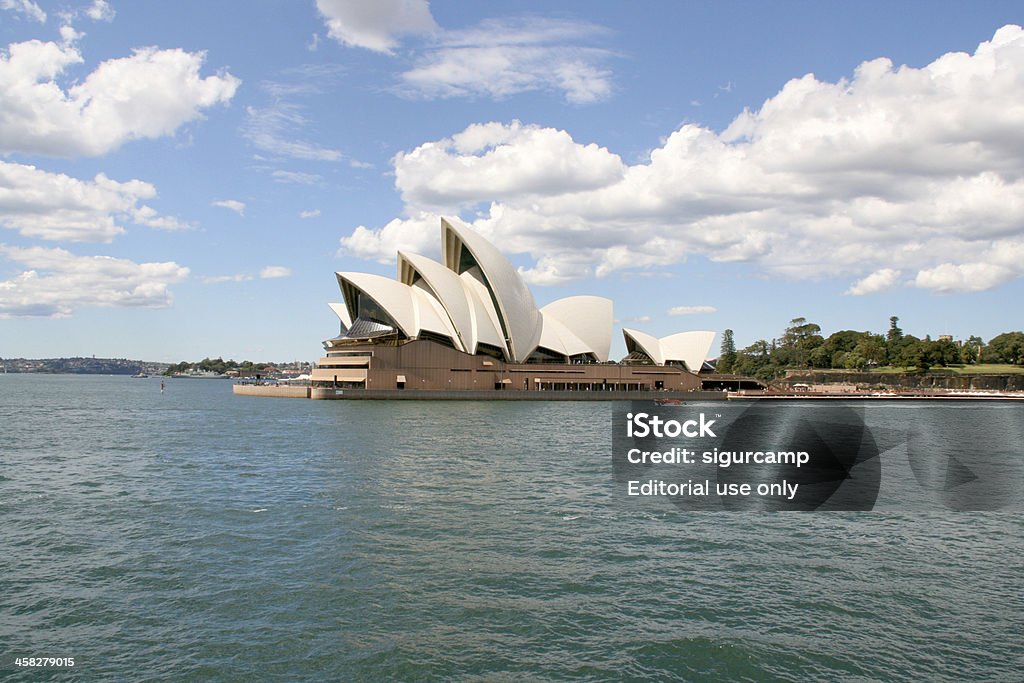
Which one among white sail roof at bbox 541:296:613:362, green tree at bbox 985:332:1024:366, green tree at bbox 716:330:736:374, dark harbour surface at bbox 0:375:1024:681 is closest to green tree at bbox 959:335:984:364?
green tree at bbox 985:332:1024:366

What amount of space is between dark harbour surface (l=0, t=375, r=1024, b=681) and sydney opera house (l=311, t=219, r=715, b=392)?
44.4 metres

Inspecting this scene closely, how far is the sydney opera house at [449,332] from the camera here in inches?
2500

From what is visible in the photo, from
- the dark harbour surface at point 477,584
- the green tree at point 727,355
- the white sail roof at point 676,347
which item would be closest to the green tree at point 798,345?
the green tree at point 727,355

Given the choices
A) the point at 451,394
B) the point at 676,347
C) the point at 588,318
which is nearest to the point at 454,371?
the point at 451,394

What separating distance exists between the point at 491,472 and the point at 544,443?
28.1ft

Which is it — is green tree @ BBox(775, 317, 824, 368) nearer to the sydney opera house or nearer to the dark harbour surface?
the sydney opera house

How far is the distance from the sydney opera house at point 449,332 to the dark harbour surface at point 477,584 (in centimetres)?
4438

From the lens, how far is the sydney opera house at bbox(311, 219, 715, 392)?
6350cm

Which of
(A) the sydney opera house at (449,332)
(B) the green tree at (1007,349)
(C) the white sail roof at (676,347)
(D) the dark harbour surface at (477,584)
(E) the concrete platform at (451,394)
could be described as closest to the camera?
(D) the dark harbour surface at (477,584)

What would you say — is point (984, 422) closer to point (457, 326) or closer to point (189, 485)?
point (457, 326)

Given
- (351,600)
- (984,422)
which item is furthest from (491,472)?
(984,422)

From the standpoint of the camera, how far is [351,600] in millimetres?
9484

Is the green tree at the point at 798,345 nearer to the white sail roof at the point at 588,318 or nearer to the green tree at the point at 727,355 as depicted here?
the green tree at the point at 727,355

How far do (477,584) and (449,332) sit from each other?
55.9 metres
